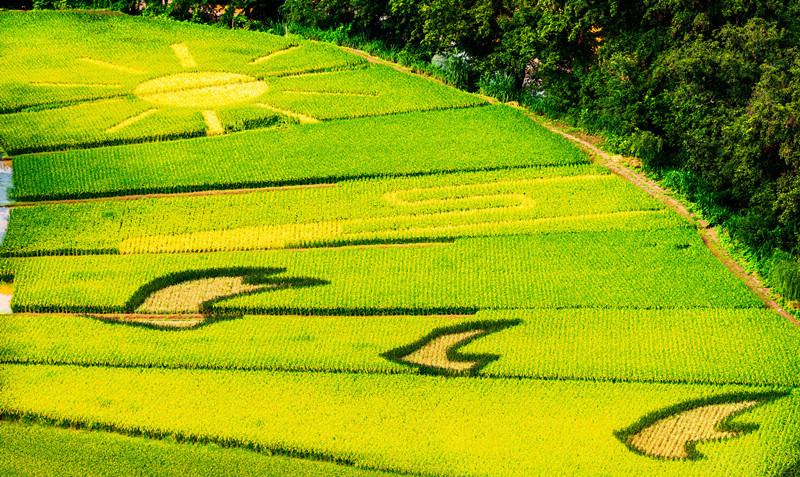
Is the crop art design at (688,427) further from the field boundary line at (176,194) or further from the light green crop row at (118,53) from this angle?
the light green crop row at (118,53)

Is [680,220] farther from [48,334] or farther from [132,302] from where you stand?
[48,334]

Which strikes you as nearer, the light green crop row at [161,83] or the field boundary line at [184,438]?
the field boundary line at [184,438]

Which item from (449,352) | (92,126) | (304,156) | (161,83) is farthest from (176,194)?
(449,352)

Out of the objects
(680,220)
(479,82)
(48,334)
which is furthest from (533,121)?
(48,334)

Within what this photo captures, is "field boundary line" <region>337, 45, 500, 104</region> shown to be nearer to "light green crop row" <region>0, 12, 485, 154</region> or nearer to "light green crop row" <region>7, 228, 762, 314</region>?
"light green crop row" <region>0, 12, 485, 154</region>

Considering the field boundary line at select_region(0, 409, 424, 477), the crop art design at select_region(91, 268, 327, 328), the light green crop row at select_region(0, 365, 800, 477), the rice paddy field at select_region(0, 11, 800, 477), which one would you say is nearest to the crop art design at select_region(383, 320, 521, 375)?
the rice paddy field at select_region(0, 11, 800, 477)

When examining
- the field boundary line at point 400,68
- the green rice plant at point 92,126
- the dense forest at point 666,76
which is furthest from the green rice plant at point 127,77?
the dense forest at point 666,76
